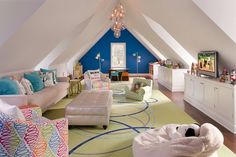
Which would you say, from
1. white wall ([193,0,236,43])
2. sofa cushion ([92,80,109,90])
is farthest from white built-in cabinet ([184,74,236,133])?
sofa cushion ([92,80,109,90])

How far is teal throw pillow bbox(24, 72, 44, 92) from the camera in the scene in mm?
5584

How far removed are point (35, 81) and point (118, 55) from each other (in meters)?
8.97

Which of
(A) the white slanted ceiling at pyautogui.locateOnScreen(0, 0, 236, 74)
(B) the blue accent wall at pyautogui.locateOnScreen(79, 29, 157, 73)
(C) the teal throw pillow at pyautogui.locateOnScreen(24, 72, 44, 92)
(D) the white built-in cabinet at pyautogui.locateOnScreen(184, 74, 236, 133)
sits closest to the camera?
(A) the white slanted ceiling at pyautogui.locateOnScreen(0, 0, 236, 74)

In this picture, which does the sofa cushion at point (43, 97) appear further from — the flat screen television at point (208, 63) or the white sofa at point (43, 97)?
the flat screen television at point (208, 63)

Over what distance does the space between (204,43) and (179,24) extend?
2.15ft

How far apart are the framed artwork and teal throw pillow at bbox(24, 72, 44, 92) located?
862 cm

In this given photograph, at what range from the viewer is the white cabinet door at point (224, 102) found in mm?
4133

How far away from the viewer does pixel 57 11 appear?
420 cm

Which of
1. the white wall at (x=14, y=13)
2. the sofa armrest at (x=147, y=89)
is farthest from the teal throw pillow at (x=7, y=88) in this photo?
the sofa armrest at (x=147, y=89)

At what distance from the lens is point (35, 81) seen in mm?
5664

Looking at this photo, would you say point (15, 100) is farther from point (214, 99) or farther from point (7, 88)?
point (214, 99)

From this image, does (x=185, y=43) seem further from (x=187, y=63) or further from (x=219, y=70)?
(x=187, y=63)

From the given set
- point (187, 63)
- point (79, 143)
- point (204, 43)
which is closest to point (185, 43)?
point (204, 43)

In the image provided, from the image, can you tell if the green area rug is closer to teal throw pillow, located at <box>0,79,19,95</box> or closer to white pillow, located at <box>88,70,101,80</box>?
teal throw pillow, located at <box>0,79,19,95</box>
